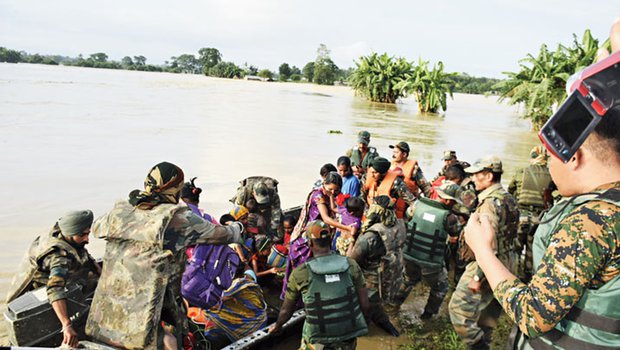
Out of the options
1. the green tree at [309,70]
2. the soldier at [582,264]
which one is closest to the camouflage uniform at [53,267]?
the soldier at [582,264]

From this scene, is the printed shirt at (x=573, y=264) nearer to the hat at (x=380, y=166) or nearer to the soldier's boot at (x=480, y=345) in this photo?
the soldier's boot at (x=480, y=345)

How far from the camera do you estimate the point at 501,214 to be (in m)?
3.42

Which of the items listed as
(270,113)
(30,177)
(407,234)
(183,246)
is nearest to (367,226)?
(407,234)

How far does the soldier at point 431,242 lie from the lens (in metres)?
4.18

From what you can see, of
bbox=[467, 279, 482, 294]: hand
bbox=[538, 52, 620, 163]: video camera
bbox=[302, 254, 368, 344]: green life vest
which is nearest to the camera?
bbox=[538, 52, 620, 163]: video camera

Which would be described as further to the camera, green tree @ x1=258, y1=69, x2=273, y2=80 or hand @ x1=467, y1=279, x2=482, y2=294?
green tree @ x1=258, y1=69, x2=273, y2=80

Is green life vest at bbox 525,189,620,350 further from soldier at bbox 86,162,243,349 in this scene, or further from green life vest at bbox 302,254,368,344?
soldier at bbox 86,162,243,349

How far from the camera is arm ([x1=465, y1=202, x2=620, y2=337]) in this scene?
127cm

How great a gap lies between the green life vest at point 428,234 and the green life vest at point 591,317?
273 cm

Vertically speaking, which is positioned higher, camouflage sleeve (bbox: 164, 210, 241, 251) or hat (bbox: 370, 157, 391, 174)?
camouflage sleeve (bbox: 164, 210, 241, 251)

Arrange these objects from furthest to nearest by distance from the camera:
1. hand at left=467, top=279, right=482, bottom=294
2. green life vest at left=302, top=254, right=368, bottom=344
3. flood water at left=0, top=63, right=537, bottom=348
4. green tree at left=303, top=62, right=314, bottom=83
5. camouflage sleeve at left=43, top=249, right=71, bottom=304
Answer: green tree at left=303, top=62, right=314, bottom=83, flood water at left=0, top=63, right=537, bottom=348, hand at left=467, top=279, right=482, bottom=294, green life vest at left=302, top=254, right=368, bottom=344, camouflage sleeve at left=43, top=249, right=71, bottom=304

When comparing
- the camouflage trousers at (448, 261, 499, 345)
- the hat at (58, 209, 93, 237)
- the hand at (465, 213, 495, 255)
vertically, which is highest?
the hand at (465, 213, 495, 255)

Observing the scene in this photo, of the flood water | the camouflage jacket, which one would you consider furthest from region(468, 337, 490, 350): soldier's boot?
the flood water

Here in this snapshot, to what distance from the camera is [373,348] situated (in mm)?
3824
